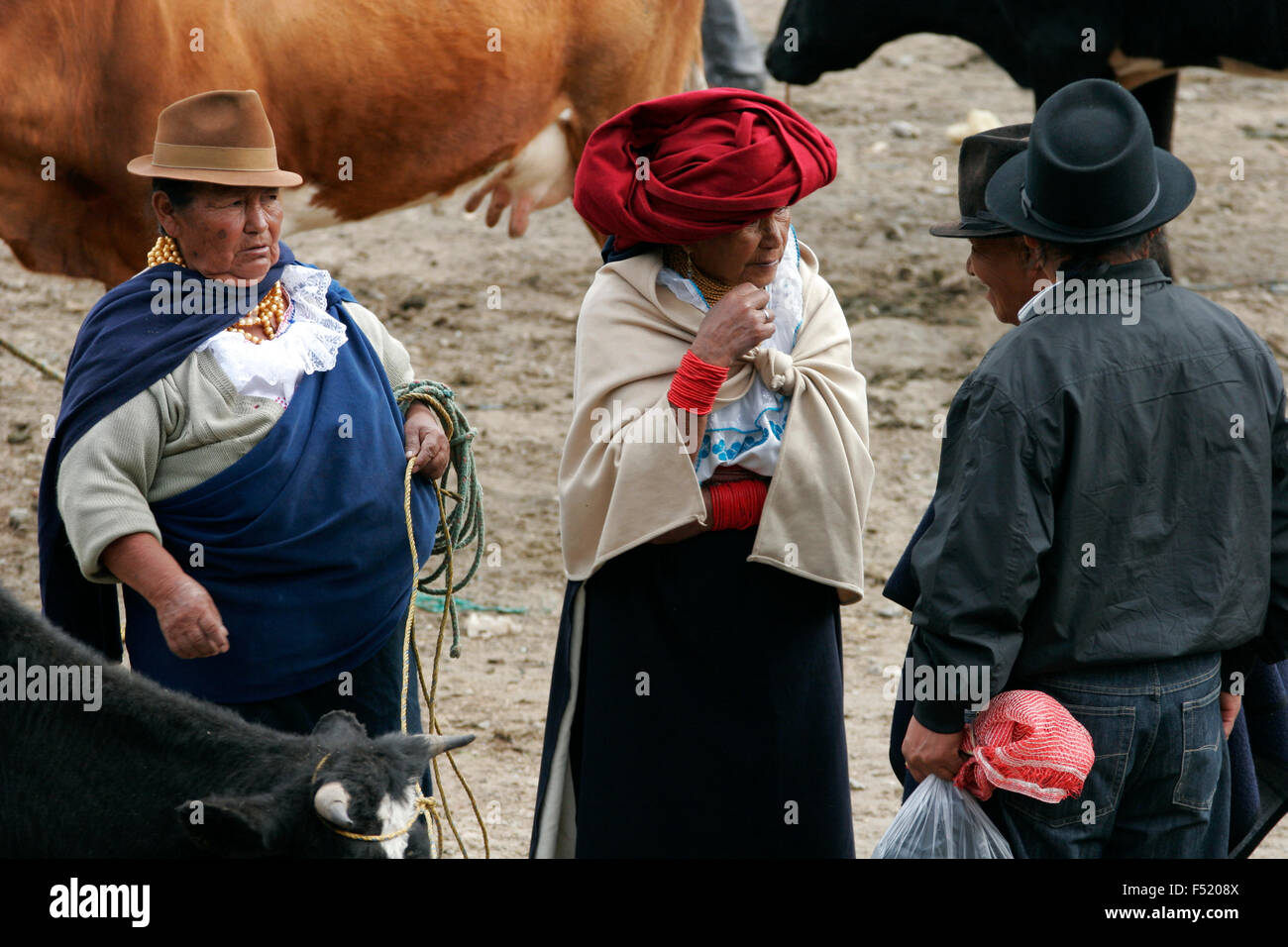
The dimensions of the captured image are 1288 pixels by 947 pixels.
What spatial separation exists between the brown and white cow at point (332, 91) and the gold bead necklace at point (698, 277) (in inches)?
95.5

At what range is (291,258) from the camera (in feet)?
10.3

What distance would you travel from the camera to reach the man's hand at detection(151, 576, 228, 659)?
2.72 m

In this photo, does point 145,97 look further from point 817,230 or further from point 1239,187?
point 1239,187

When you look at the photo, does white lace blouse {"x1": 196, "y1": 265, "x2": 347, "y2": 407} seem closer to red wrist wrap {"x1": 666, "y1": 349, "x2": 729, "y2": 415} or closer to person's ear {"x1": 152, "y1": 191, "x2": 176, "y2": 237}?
person's ear {"x1": 152, "y1": 191, "x2": 176, "y2": 237}

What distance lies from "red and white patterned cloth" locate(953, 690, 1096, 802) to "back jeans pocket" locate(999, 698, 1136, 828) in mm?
34

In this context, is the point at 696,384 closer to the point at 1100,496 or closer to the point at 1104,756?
the point at 1100,496

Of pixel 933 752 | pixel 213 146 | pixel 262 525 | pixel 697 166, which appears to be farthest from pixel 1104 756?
pixel 213 146

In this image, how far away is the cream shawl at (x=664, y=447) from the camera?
2.77 metres

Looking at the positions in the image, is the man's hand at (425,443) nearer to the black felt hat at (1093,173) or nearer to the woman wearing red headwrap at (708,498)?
the woman wearing red headwrap at (708,498)

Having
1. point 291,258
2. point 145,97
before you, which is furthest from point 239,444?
point 145,97

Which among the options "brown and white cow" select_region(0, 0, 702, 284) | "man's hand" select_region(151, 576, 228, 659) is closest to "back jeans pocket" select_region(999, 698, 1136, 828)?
"man's hand" select_region(151, 576, 228, 659)

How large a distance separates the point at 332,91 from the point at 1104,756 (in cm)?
387

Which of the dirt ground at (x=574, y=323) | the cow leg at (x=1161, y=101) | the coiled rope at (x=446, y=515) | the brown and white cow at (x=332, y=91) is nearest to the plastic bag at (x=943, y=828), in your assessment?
the coiled rope at (x=446, y=515)

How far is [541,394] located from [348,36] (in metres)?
2.13
